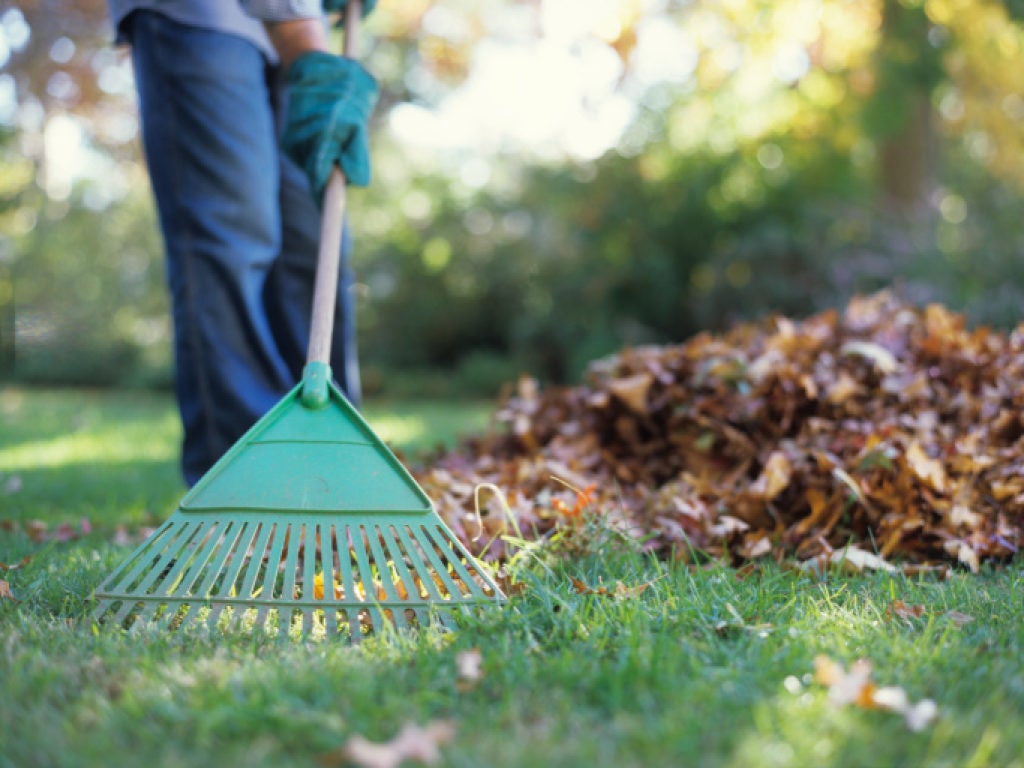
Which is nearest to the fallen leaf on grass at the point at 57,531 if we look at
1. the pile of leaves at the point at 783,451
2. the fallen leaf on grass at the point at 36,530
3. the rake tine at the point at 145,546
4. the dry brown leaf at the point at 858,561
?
the fallen leaf on grass at the point at 36,530

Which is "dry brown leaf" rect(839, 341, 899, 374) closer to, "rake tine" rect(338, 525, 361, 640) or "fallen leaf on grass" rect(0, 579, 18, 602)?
"rake tine" rect(338, 525, 361, 640)

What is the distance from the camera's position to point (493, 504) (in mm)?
2424

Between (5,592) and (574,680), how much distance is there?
1152 millimetres

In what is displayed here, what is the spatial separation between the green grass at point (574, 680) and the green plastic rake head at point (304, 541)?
83mm

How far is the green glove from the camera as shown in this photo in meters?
2.36

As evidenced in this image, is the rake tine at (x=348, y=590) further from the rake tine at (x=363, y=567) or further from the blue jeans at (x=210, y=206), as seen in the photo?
the blue jeans at (x=210, y=206)

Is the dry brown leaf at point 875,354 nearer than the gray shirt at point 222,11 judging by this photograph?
No

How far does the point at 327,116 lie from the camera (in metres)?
2.35

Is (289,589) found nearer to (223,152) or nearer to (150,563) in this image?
(150,563)

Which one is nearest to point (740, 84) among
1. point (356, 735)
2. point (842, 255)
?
point (842, 255)

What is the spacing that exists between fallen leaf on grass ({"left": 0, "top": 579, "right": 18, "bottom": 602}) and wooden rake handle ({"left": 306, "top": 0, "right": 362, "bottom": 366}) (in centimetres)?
72

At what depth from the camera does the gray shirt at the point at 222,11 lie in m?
2.33

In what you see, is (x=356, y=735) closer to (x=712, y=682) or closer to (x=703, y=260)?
(x=712, y=682)

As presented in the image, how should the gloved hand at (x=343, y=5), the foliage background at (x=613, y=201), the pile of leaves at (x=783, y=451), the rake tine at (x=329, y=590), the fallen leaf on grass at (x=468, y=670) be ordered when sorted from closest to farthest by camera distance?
the fallen leaf on grass at (x=468, y=670), the rake tine at (x=329, y=590), the pile of leaves at (x=783, y=451), the gloved hand at (x=343, y=5), the foliage background at (x=613, y=201)
